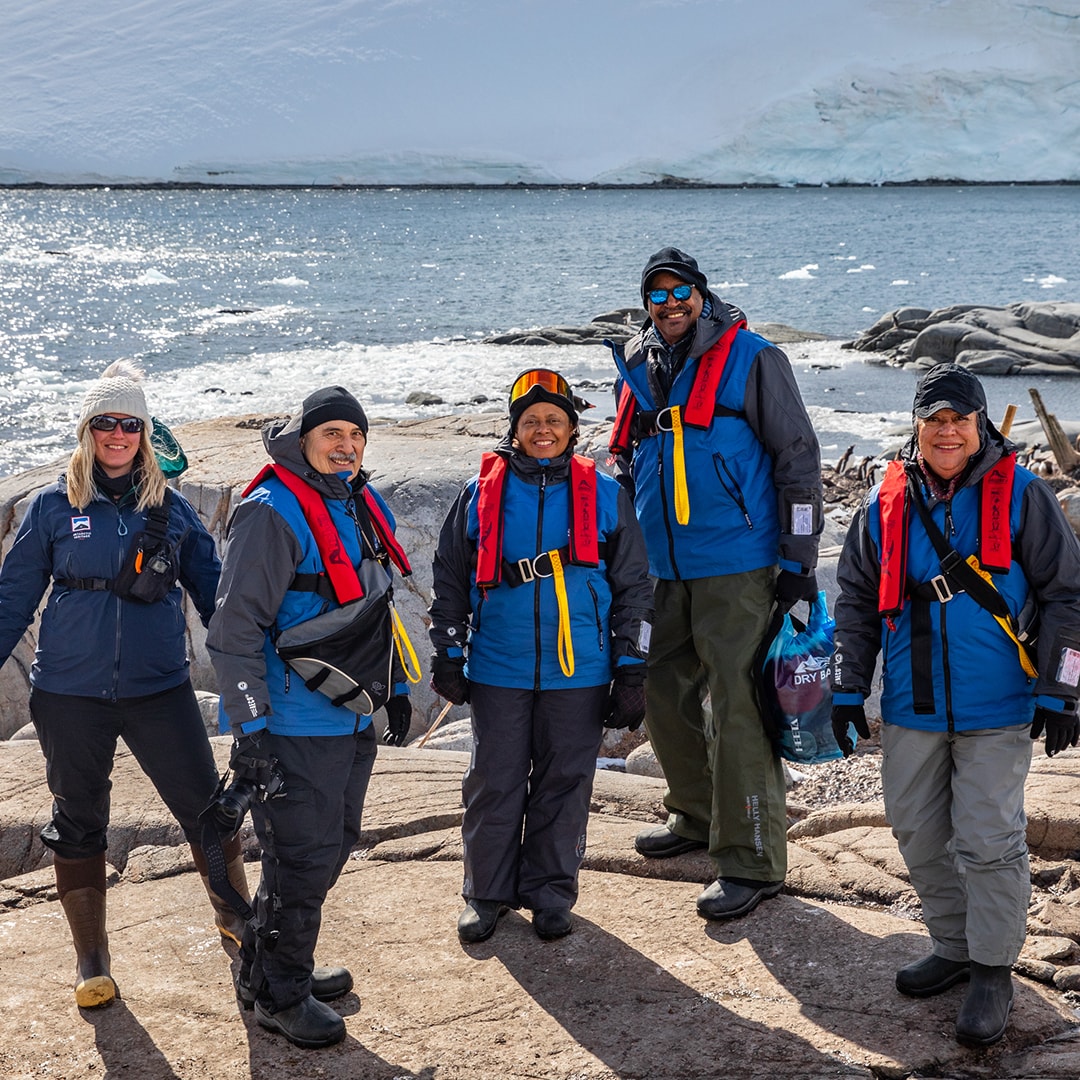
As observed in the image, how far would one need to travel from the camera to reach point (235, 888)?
14.6 ft

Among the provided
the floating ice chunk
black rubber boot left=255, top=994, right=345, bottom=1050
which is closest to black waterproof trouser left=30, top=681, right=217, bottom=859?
black rubber boot left=255, top=994, right=345, bottom=1050

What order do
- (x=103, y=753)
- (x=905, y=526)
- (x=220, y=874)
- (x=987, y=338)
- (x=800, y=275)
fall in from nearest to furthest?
(x=905, y=526)
(x=220, y=874)
(x=103, y=753)
(x=987, y=338)
(x=800, y=275)

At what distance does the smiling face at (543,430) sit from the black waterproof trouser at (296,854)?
1.13 metres

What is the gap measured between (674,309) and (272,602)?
6.05 feet

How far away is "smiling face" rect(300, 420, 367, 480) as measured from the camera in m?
3.95

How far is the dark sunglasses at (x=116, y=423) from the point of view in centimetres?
416

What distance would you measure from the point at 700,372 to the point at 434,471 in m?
3.99

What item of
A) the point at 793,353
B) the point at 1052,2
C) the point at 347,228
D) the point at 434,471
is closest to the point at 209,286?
the point at 793,353

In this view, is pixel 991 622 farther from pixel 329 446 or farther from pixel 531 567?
pixel 329 446

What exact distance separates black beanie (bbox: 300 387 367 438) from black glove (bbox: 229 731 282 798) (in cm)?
92

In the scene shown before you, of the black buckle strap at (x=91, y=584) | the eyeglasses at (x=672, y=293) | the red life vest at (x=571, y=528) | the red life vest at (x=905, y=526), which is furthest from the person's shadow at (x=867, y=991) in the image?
the black buckle strap at (x=91, y=584)

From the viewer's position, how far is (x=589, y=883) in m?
4.96

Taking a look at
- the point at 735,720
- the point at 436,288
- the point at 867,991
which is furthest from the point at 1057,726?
the point at 436,288

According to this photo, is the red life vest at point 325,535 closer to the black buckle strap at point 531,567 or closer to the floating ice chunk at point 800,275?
the black buckle strap at point 531,567
